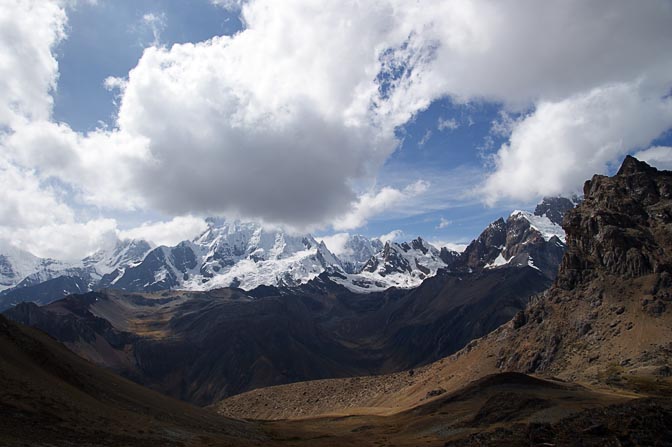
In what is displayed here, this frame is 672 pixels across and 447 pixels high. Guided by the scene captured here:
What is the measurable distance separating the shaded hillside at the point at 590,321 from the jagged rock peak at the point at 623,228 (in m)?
0.29

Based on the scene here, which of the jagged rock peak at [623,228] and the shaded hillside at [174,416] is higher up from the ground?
the jagged rock peak at [623,228]

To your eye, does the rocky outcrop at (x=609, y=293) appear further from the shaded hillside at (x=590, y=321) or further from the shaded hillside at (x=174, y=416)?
the shaded hillside at (x=174, y=416)

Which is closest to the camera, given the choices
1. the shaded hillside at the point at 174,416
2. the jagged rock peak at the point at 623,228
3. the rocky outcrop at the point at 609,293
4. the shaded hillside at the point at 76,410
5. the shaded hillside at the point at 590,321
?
Answer: the shaded hillside at the point at 76,410

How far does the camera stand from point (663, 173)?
169 meters

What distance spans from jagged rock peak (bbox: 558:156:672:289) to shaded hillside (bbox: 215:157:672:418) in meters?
0.29

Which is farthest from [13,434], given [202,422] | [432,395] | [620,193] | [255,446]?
[620,193]

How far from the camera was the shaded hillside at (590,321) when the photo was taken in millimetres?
122438

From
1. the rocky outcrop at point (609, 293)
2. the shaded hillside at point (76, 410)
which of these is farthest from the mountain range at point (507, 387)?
the rocky outcrop at point (609, 293)

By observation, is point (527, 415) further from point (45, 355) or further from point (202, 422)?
point (45, 355)

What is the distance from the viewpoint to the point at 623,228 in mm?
153250

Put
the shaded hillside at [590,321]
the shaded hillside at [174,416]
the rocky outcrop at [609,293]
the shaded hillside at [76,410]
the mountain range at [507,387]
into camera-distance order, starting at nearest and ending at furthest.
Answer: the shaded hillside at [76,410] < the shaded hillside at [174,416] < the mountain range at [507,387] < the rocky outcrop at [609,293] < the shaded hillside at [590,321]

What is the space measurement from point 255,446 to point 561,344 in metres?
114

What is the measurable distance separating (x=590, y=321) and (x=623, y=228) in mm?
35504

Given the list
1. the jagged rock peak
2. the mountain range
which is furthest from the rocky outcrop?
the mountain range
